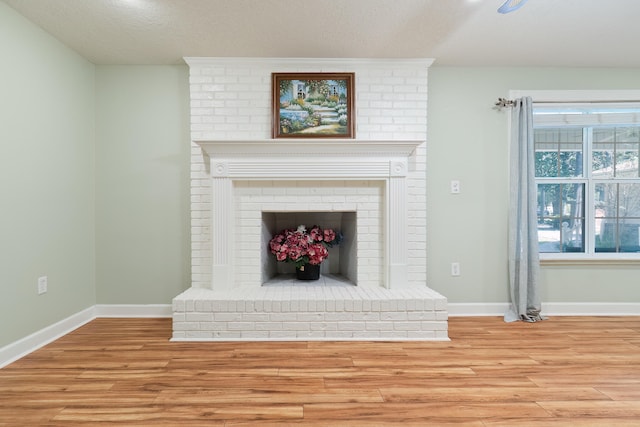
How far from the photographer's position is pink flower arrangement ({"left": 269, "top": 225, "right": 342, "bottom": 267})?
3.09 metres

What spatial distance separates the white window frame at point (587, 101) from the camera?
124 inches

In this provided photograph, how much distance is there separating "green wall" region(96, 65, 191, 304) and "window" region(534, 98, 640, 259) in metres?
3.26

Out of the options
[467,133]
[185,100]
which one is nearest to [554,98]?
[467,133]

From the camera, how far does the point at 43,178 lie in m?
2.51

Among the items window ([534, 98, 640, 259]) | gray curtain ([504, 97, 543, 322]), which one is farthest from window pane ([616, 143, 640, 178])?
gray curtain ([504, 97, 543, 322])

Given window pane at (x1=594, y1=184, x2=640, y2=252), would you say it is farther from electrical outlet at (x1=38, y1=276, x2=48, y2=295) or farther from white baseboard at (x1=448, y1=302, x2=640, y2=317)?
electrical outlet at (x1=38, y1=276, x2=48, y2=295)

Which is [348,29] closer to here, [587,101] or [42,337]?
[587,101]

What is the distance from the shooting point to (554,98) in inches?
124

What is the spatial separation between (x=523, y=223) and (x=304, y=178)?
6.31ft

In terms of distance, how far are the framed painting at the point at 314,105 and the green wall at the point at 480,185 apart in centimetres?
Result: 79

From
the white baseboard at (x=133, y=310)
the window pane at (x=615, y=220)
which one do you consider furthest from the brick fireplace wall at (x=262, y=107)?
the window pane at (x=615, y=220)

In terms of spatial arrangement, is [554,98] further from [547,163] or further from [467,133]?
[467,133]

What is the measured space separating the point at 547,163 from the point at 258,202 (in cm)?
269

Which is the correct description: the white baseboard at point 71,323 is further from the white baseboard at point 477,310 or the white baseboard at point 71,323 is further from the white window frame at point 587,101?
the white window frame at point 587,101
